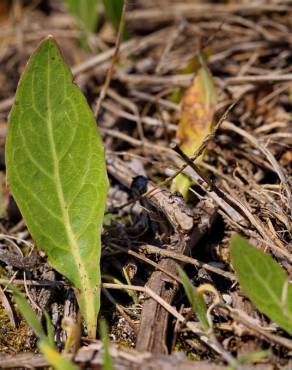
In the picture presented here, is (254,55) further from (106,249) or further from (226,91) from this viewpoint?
(106,249)

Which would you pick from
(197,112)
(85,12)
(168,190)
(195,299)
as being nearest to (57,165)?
(168,190)

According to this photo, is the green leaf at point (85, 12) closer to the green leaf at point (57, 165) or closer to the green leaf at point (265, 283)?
the green leaf at point (57, 165)

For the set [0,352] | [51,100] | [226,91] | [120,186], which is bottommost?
[0,352]

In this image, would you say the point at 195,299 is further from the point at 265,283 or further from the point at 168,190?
the point at 168,190

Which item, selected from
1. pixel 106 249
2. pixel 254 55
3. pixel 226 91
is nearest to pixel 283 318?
pixel 106 249

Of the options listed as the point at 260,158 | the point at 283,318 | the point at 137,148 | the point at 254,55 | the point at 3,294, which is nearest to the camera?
the point at 283,318

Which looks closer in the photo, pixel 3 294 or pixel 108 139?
pixel 3 294
